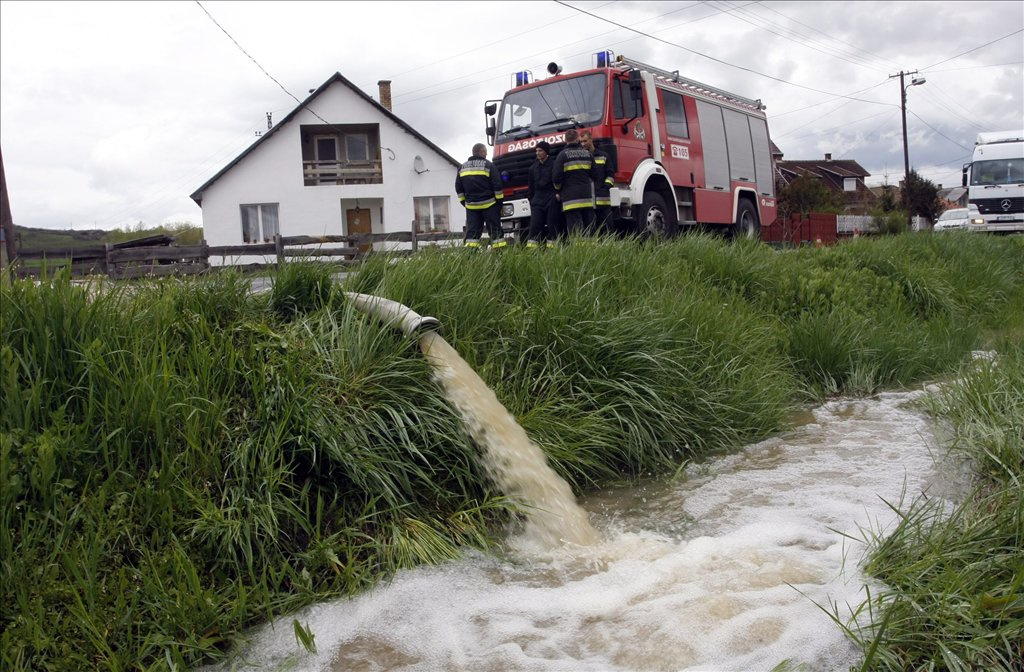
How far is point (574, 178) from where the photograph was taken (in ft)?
33.0

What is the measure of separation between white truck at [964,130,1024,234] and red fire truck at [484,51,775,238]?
13.6 metres

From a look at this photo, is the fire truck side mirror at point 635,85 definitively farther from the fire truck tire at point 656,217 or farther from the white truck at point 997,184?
the white truck at point 997,184

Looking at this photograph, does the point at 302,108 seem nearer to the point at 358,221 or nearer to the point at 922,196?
the point at 358,221

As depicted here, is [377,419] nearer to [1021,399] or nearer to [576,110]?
[1021,399]

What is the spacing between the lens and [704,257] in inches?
320

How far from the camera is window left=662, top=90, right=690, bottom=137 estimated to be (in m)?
13.0

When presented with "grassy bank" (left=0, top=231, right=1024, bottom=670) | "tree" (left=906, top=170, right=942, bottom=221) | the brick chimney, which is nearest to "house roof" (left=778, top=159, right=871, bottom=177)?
"tree" (left=906, top=170, right=942, bottom=221)

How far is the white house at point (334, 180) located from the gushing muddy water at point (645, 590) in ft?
91.1

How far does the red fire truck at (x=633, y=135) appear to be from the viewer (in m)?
11.7

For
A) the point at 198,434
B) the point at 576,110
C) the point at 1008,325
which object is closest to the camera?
the point at 198,434

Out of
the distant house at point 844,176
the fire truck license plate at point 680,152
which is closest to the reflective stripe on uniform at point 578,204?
the fire truck license plate at point 680,152

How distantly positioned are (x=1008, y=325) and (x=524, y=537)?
7.99 meters

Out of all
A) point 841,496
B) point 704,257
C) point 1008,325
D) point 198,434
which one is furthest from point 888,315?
point 198,434

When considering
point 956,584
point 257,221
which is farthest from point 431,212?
point 956,584
